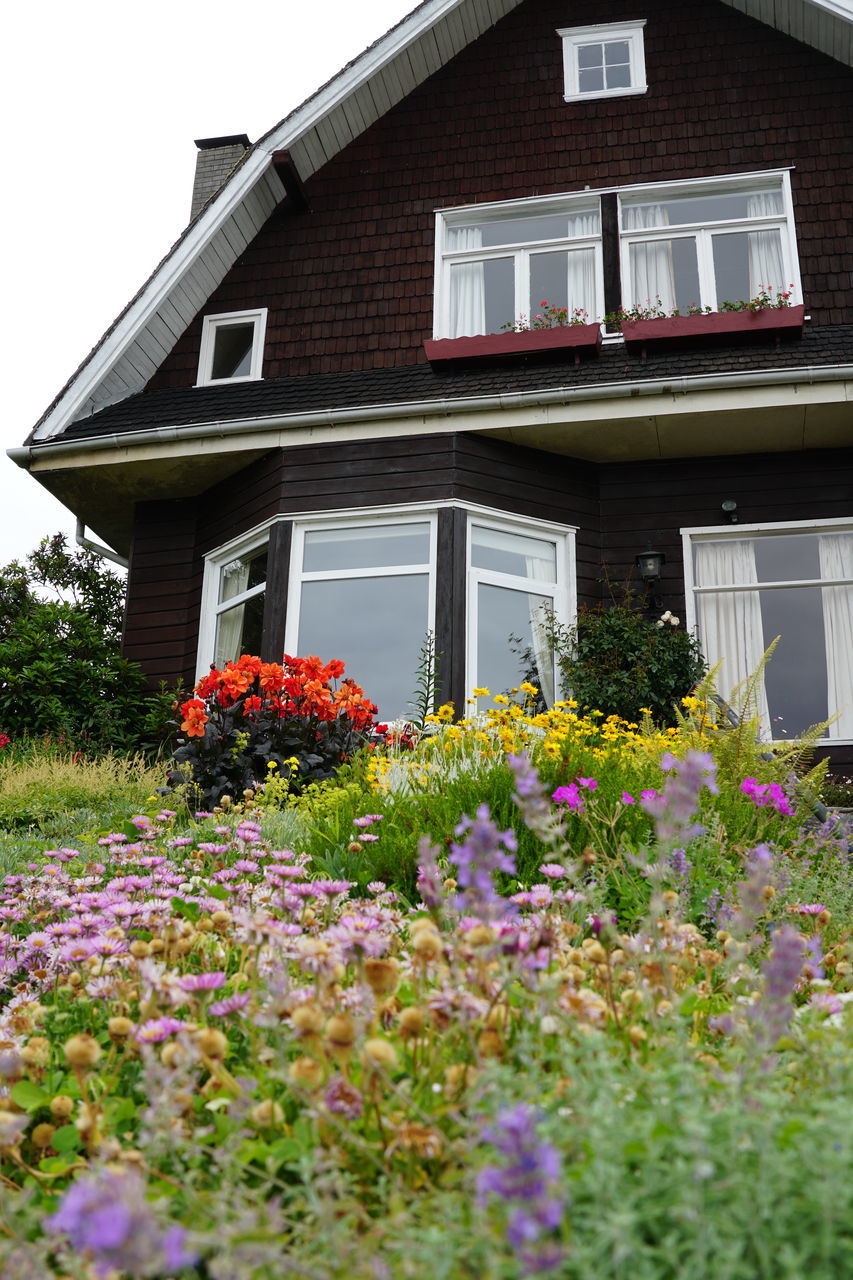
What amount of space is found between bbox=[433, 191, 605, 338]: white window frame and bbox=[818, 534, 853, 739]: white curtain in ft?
10.4

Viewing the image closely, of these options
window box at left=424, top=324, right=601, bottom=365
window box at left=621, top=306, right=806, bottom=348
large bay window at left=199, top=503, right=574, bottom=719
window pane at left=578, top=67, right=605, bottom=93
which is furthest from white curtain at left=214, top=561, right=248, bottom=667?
window pane at left=578, top=67, right=605, bottom=93

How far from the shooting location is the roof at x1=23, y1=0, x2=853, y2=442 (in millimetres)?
9844

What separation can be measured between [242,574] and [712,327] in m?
4.69

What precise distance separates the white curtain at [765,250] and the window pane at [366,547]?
4.04 m

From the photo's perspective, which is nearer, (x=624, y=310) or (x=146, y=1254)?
(x=146, y=1254)

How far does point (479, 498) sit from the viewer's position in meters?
8.66

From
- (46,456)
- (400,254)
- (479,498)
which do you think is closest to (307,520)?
(479,498)

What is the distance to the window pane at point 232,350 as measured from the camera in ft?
34.9

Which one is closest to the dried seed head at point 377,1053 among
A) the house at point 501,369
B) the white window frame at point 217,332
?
the house at point 501,369

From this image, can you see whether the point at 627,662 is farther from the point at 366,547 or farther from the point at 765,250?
the point at 765,250

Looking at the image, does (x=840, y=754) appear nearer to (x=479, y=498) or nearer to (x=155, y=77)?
(x=479, y=498)

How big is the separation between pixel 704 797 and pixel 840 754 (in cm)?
493

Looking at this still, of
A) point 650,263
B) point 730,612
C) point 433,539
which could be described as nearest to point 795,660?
point 730,612

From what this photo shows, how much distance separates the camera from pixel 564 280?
33.4 feet
